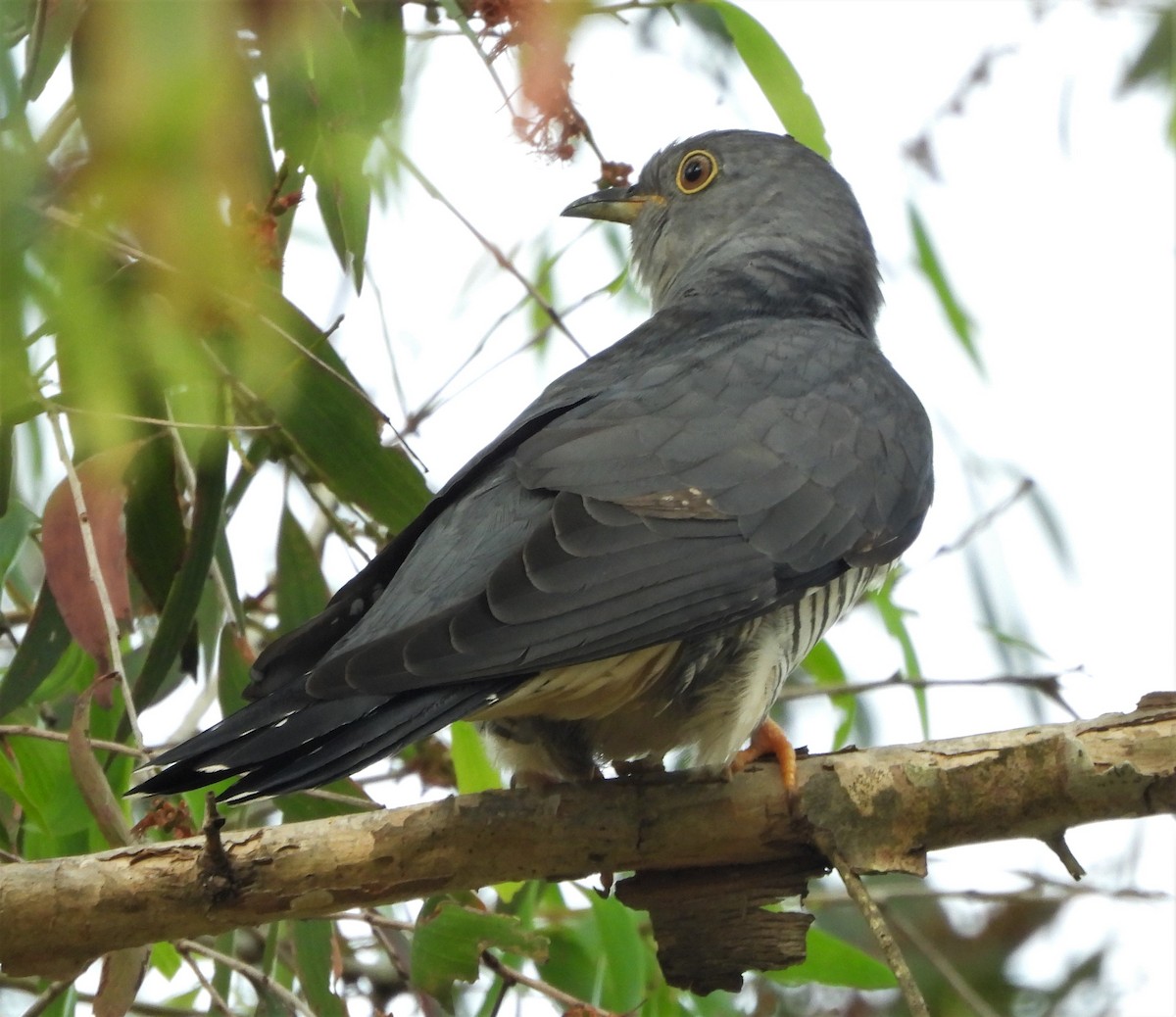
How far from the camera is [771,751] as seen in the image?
2756mm

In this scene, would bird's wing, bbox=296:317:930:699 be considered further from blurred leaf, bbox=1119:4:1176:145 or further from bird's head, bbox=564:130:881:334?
blurred leaf, bbox=1119:4:1176:145

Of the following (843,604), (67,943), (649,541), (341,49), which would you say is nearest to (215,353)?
(341,49)

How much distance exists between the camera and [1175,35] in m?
4.70

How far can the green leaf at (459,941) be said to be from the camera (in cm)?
266

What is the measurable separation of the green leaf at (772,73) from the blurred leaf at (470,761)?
1482 millimetres

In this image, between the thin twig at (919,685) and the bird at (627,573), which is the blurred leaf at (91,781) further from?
the thin twig at (919,685)

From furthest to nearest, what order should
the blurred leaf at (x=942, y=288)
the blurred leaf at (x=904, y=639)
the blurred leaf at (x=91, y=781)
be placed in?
the blurred leaf at (x=942, y=288) → the blurred leaf at (x=904, y=639) → the blurred leaf at (x=91, y=781)

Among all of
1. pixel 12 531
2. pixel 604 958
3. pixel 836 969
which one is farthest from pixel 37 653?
pixel 836 969

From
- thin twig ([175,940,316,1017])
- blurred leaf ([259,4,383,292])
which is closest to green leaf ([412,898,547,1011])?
thin twig ([175,940,316,1017])

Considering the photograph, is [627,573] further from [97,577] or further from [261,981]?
[261,981]

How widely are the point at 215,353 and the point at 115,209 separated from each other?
1.00 metres

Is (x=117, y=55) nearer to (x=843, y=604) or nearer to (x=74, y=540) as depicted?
(x=74, y=540)

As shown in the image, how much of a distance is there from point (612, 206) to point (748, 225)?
0.47m

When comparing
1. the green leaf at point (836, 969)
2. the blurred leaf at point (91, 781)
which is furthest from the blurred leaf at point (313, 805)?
the green leaf at point (836, 969)
